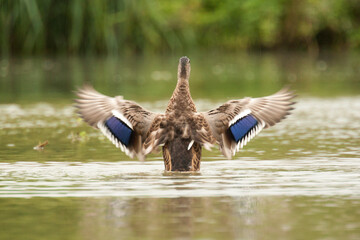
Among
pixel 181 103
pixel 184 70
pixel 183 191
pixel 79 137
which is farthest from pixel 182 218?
pixel 79 137

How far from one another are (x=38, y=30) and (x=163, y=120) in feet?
59.4

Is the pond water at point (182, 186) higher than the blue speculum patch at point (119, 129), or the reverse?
the blue speculum patch at point (119, 129)

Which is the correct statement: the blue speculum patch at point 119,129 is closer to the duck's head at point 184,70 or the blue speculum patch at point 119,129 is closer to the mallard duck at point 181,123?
the mallard duck at point 181,123

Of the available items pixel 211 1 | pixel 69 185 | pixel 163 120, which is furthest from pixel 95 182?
pixel 211 1

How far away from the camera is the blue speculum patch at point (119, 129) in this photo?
757 centimetres

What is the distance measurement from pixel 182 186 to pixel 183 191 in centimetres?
21

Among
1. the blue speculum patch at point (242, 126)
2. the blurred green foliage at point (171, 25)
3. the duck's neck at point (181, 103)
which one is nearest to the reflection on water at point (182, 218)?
the duck's neck at point (181, 103)

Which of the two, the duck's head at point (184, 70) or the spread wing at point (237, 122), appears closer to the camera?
the spread wing at point (237, 122)

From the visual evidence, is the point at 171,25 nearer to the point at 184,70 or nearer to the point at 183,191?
the point at 184,70

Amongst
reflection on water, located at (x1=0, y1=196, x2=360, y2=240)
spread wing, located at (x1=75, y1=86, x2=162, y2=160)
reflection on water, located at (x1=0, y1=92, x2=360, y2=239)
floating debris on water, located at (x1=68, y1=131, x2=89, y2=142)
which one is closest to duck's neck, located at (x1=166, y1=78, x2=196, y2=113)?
spread wing, located at (x1=75, y1=86, x2=162, y2=160)

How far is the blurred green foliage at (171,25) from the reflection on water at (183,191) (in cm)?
1535

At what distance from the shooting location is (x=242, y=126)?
299 inches

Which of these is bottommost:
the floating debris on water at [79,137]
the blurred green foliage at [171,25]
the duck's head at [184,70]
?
the floating debris on water at [79,137]

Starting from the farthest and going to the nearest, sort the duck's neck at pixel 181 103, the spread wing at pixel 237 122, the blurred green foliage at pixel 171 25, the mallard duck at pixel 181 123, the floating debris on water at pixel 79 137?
1. the blurred green foliage at pixel 171 25
2. the floating debris on water at pixel 79 137
3. the spread wing at pixel 237 122
4. the duck's neck at pixel 181 103
5. the mallard duck at pixel 181 123
